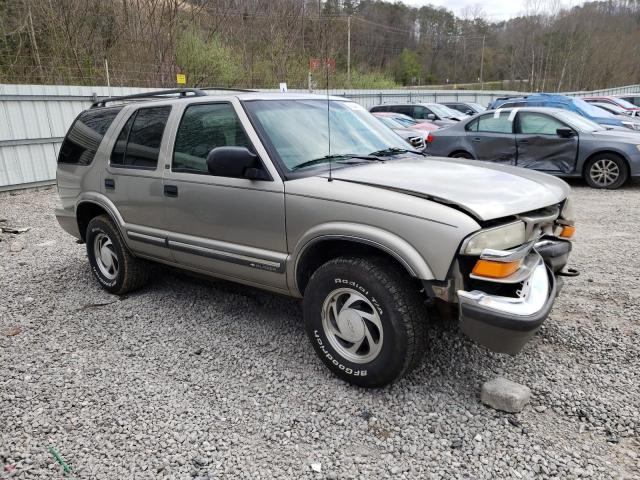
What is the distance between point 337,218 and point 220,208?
1021mm

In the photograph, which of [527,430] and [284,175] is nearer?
[527,430]

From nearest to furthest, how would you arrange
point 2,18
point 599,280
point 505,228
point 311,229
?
1. point 505,228
2. point 311,229
3. point 599,280
4. point 2,18

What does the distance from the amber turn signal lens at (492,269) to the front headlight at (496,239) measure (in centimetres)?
7

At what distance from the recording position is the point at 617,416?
2705mm

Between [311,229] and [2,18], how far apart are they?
596 inches

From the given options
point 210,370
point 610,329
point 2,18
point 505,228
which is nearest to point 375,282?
point 505,228

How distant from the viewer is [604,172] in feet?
30.3

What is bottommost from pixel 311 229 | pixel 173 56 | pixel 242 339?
pixel 242 339

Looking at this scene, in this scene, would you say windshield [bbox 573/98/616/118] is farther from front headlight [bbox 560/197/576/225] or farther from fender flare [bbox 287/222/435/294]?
fender flare [bbox 287/222/435/294]

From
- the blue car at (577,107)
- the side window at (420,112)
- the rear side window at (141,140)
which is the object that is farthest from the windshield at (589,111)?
the rear side window at (141,140)

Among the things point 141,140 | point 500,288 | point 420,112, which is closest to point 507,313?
point 500,288

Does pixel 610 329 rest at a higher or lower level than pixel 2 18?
lower

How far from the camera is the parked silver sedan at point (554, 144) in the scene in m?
9.10

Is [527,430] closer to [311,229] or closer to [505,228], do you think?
[505,228]
